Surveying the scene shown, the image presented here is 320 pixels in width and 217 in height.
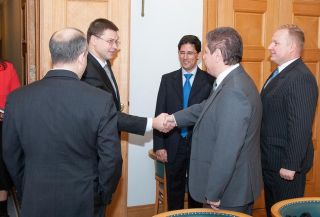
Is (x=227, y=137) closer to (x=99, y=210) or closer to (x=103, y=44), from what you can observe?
(x=99, y=210)

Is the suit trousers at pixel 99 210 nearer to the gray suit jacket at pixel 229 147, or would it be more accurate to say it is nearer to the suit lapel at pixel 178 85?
the gray suit jacket at pixel 229 147

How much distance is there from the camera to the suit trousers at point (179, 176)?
10.3 feet

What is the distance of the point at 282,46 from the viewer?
2.68 metres

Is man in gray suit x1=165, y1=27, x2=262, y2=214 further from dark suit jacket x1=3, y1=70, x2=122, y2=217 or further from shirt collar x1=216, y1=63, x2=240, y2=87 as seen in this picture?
dark suit jacket x1=3, y1=70, x2=122, y2=217

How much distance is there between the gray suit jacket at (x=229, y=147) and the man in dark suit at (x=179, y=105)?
96 cm

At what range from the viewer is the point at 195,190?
2166 millimetres

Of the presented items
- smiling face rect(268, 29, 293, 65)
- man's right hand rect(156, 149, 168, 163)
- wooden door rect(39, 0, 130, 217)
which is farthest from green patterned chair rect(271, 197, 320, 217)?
wooden door rect(39, 0, 130, 217)

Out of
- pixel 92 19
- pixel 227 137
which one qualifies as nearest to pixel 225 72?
pixel 227 137

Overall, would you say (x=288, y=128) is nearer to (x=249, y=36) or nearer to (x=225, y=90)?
(x=225, y=90)

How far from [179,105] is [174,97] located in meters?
0.08

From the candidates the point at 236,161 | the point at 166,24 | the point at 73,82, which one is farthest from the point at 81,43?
the point at 166,24

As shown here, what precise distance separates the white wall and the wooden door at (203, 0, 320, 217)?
221 mm

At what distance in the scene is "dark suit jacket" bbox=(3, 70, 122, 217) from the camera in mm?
1788

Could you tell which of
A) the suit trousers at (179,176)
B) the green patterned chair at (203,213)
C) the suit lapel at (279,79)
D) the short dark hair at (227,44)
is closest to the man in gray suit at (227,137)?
the short dark hair at (227,44)
